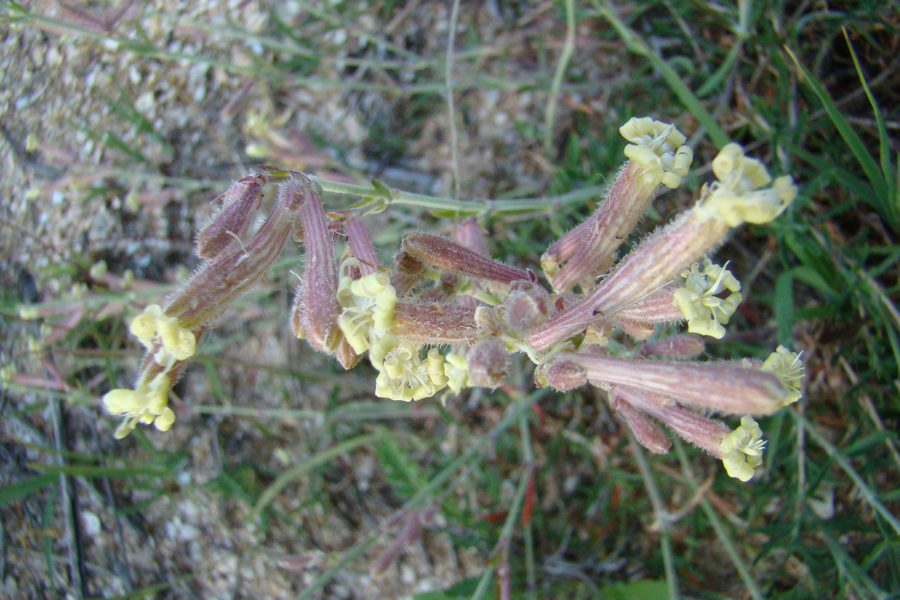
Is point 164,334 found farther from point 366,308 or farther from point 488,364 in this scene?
point 488,364

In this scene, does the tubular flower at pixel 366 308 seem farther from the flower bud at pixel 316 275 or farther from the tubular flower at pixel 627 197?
the tubular flower at pixel 627 197

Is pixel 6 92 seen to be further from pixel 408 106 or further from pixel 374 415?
pixel 374 415

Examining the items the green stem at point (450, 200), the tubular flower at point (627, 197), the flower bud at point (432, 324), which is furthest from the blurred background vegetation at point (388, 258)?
the flower bud at point (432, 324)

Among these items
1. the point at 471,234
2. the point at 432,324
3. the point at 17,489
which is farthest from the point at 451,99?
the point at 17,489

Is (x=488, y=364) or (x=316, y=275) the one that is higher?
(x=316, y=275)

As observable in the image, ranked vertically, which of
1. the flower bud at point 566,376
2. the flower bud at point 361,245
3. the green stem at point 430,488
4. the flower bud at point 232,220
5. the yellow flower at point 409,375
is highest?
the flower bud at point 232,220

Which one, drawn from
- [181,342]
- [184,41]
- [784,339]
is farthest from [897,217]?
[184,41]
